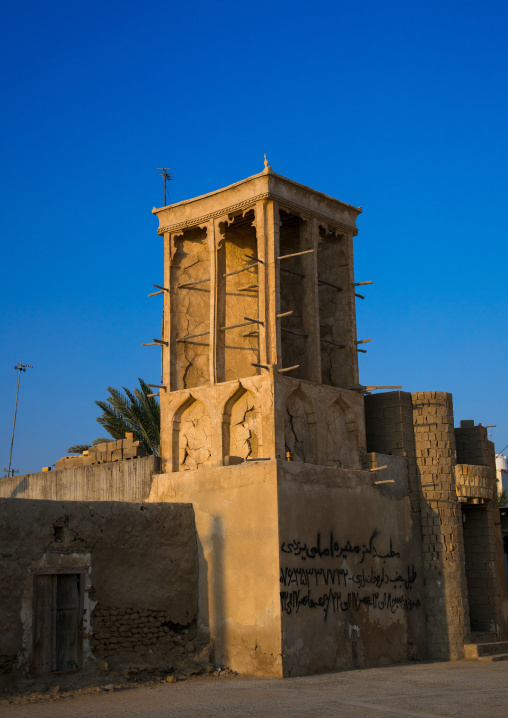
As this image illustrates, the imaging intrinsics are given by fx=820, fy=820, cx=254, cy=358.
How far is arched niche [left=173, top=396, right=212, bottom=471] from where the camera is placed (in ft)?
49.9

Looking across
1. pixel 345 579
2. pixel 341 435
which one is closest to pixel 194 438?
pixel 341 435

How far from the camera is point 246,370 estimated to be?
16922 mm

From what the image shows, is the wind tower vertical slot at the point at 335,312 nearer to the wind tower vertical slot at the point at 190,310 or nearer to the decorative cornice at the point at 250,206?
the decorative cornice at the point at 250,206

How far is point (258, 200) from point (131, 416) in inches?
403

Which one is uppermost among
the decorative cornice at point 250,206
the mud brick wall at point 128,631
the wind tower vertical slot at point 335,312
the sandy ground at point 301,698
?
the decorative cornice at point 250,206

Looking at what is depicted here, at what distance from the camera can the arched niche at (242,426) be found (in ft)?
47.8

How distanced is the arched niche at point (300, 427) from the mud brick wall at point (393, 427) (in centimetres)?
207

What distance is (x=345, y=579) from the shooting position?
14023mm

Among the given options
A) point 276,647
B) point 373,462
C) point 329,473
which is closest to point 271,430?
point 329,473

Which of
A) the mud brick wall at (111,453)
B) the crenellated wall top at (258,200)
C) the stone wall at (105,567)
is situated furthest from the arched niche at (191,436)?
the crenellated wall top at (258,200)

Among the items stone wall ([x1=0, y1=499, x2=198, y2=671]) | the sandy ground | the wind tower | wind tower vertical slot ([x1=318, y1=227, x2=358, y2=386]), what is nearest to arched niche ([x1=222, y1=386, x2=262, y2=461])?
the wind tower

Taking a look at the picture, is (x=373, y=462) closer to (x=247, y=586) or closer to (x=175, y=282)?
(x=247, y=586)

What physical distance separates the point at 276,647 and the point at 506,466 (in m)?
36.4

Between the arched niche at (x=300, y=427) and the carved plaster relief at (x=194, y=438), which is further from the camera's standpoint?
the carved plaster relief at (x=194, y=438)
